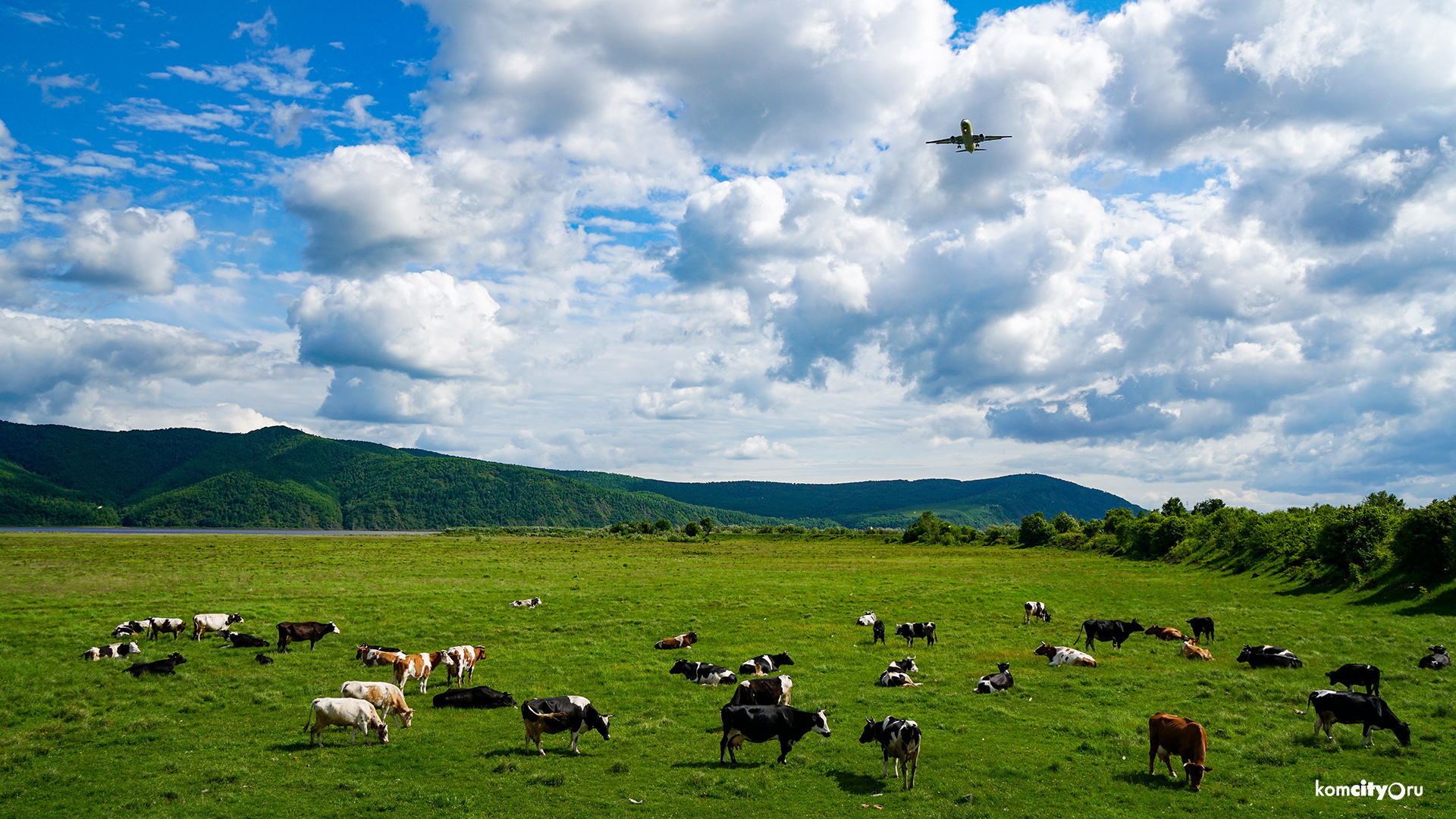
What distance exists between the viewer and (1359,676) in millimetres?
20000

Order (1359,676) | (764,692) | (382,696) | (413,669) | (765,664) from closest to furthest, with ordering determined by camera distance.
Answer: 1. (382,696)
2. (764,692)
3. (1359,676)
4. (413,669)
5. (765,664)

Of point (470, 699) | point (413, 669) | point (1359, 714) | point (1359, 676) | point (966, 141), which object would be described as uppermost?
point (966, 141)

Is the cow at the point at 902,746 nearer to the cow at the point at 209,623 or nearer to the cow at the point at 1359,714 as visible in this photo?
the cow at the point at 1359,714

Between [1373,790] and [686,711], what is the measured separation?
14.7 meters

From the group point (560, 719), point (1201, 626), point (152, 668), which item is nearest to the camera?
point (560, 719)

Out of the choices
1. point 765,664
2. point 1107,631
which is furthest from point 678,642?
point 1107,631

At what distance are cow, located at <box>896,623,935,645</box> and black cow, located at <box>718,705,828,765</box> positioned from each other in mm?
15025

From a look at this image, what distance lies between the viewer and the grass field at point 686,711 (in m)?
13.0

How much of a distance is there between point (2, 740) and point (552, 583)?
3510cm

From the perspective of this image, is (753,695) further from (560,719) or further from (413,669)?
(413,669)

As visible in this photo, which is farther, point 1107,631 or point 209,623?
point 209,623

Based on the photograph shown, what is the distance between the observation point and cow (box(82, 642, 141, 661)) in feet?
80.3

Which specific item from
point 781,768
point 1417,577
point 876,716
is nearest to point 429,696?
point 781,768

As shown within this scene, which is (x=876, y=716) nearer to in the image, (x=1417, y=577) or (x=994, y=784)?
(x=994, y=784)
